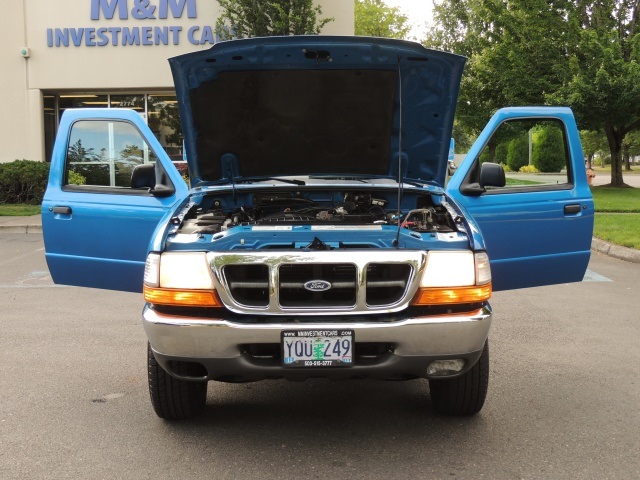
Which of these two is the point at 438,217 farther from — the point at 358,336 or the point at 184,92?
the point at 184,92

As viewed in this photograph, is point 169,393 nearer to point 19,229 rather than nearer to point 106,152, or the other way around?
point 19,229

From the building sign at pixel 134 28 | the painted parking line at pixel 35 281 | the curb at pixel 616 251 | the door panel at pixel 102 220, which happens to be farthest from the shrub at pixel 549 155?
the door panel at pixel 102 220

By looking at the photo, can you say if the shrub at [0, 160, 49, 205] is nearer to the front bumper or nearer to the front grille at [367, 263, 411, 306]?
the front bumper

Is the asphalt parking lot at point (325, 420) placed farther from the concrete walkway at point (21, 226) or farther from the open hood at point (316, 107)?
the concrete walkway at point (21, 226)

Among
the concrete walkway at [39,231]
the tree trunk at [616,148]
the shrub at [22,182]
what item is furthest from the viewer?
the tree trunk at [616,148]

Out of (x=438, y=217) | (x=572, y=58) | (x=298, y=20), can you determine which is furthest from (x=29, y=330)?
(x=572, y=58)

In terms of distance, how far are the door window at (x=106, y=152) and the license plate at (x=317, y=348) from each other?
57.7 ft

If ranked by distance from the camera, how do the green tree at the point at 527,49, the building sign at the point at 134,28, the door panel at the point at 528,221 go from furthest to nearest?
the green tree at the point at 527,49, the building sign at the point at 134,28, the door panel at the point at 528,221

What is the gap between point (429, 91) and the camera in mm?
4875

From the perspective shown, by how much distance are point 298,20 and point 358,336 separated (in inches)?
697

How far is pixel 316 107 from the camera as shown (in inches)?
207

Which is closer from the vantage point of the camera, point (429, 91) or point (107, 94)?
point (429, 91)

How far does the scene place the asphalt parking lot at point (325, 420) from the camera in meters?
3.59

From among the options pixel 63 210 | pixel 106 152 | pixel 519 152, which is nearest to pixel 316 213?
pixel 63 210
